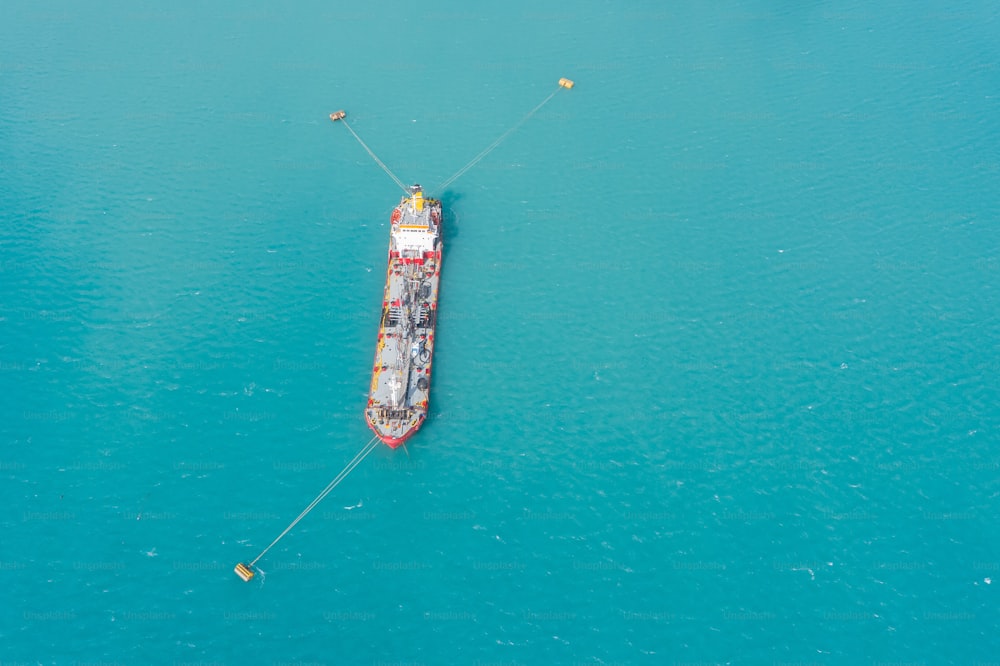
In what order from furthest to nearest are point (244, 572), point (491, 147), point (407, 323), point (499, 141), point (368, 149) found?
point (499, 141) < point (491, 147) < point (368, 149) < point (407, 323) < point (244, 572)

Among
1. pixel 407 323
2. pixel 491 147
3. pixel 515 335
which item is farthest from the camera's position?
pixel 491 147

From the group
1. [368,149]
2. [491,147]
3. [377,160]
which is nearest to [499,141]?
[491,147]

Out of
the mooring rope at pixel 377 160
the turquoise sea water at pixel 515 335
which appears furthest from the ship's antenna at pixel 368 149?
the turquoise sea water at pixel 515 335

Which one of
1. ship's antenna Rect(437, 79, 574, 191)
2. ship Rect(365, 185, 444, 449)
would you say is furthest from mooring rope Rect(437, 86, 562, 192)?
ship Rect(365, 185, 444, 449)

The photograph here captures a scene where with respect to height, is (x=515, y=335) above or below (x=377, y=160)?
below

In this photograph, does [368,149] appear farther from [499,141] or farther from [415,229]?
[415,229]

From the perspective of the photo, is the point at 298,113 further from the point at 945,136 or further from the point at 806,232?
the point at 945,136

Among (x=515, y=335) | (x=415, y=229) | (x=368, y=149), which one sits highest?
(x=368, y=149)
